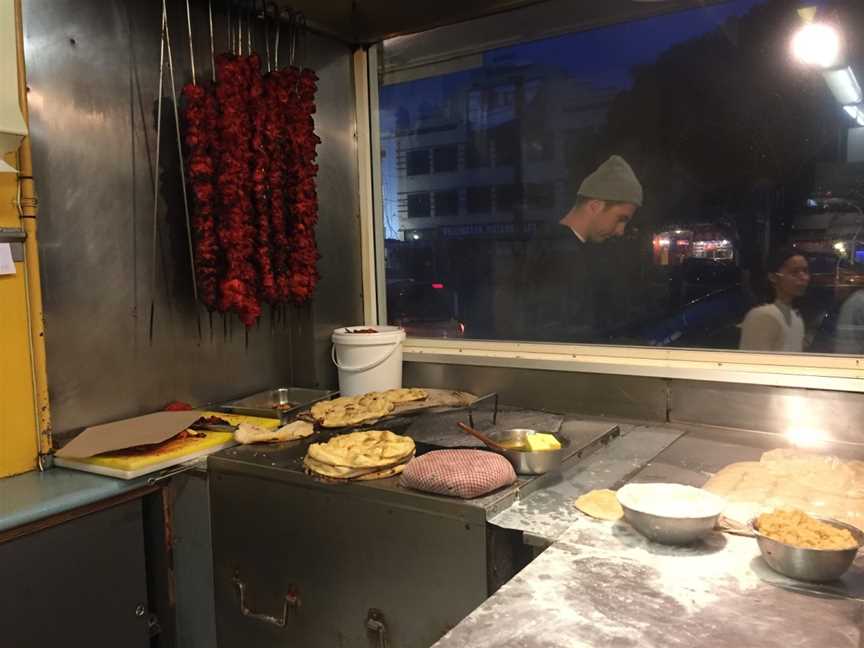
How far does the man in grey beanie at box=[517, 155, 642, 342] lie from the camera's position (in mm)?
2934

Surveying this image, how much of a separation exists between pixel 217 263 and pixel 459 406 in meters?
1.14

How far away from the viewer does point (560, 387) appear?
2902 mm

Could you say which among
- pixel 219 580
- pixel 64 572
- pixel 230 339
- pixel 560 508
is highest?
pixel 230 339

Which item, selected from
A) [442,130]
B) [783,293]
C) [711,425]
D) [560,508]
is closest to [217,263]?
[442,130]

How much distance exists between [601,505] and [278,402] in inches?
69.7

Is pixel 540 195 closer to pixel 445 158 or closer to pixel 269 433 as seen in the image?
pixel 445 158

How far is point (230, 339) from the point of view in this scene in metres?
3.07

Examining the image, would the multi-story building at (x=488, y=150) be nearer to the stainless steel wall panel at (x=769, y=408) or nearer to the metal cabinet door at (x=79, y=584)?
the stainless steel wall panel at (x=769, y=408)

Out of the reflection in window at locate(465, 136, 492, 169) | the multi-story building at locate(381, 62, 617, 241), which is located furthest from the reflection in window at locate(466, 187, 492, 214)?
the reflection in window at locate(465, 136, 492, 169)

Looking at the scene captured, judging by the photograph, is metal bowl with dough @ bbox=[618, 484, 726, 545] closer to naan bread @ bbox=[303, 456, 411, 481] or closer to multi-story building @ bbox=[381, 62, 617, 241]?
naan bread @ bbox=[303, 456, 411, 481]

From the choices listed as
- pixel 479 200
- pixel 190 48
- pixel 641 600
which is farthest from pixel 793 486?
pixel 190 48

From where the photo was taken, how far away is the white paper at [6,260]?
2.14 metres

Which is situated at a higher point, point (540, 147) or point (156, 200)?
point (540, 147)

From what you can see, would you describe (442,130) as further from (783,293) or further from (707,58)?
(783,293)
